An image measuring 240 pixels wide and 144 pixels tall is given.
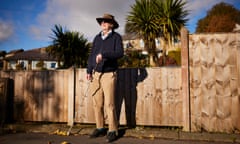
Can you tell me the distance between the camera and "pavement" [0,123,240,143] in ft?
11.5

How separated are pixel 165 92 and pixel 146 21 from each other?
219 inches

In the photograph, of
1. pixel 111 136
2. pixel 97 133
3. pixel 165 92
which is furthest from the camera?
pixel 165 92

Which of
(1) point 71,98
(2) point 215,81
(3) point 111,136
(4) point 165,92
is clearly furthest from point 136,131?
(2) point 215,81

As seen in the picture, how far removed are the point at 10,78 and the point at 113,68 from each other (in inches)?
109

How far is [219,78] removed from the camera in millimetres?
3768

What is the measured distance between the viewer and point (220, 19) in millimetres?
32000

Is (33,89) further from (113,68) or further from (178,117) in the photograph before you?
(178,117)

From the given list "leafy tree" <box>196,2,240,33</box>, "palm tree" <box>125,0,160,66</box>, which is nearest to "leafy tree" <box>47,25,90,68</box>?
"palm tree" <box>125,0,160,66</box>

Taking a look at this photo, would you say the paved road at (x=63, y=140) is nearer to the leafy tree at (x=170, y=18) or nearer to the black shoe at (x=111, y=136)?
the black shoe at (x=111, y=136)

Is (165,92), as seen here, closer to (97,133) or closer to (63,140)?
(97,133)

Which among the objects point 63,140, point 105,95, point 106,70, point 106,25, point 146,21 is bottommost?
point 63,140

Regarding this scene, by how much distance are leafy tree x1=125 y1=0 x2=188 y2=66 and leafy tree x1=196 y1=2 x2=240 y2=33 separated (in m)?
24.3

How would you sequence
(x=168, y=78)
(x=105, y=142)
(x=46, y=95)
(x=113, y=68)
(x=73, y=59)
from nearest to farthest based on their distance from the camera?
1. (x=105, y=142)
2. (x=113, y=68)
3. (x=168, y=78)
4. (x=46, y=95)
5. (x=73, y=59)

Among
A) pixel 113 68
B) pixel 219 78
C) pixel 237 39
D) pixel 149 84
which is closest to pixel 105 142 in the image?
pixel 113 68
